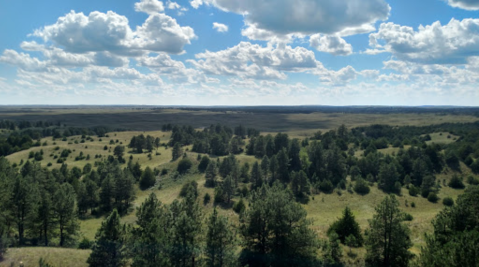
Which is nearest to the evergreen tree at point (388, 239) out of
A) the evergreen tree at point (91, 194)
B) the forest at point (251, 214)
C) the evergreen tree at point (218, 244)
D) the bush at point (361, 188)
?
the forest at point (251, 214)

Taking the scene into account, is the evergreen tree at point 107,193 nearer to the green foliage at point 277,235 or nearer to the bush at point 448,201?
the green foliage at point 277,235

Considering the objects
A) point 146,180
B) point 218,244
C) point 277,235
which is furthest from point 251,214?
point 146,180

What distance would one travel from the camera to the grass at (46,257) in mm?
31303

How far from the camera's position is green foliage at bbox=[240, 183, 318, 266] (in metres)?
34.9

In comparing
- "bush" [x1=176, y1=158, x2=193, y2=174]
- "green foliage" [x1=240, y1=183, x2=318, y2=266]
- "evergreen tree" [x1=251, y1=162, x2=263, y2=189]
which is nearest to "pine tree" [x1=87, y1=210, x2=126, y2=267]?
"green foliage" [x1=240, y1=183, x2=318, y2=266]

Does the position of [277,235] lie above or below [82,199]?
above

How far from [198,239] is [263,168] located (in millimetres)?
55138

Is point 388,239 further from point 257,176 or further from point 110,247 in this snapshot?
point 257,176

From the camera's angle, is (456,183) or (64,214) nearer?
(64,214)

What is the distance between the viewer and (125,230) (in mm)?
35875

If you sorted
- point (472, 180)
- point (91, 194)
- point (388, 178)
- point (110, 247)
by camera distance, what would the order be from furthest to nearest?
1. point (472, 180)
2. point (388, 178)
3. point (91, 194)
4. point (110, 247)

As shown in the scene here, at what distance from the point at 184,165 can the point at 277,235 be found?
66287mm

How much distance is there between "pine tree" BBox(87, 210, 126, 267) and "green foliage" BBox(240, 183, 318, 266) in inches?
599

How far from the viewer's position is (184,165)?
97.8 metres
